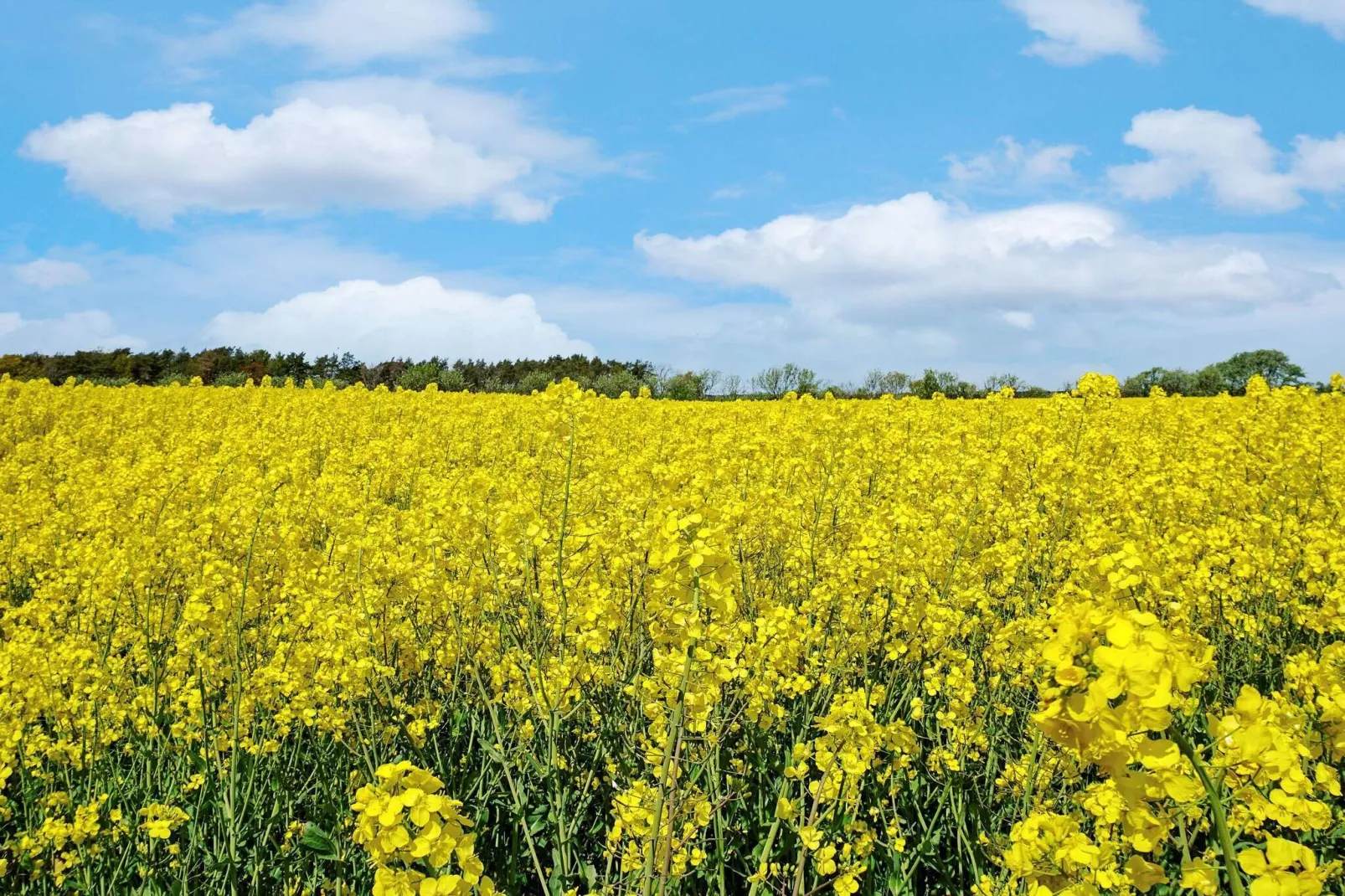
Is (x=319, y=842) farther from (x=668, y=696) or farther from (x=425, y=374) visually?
(x=425, y=374)

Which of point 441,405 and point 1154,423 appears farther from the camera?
point 441,405

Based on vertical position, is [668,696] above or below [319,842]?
above

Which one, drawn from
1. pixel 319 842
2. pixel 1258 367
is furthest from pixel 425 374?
pixel 1258 367

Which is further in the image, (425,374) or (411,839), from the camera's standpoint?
(425,374)

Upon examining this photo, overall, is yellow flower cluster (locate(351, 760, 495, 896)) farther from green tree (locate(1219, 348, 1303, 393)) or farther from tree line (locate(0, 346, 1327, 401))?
green tree (locate(1219, 348, 1303, 393))

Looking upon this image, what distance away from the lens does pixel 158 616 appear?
15.8 ft

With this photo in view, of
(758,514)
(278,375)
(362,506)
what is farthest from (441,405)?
(278,375)

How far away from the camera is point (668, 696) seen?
236 cm

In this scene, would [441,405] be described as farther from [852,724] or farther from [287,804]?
[852,724]

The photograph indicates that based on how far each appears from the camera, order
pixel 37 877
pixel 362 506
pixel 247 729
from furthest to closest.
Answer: pixel 362 506 → pixel 247 729 → pixel 37 877

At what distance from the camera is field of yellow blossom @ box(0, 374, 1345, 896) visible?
173 centimetres

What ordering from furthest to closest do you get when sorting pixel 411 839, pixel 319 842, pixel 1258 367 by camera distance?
1. pixel 1258 367
2. pixel 319 842
3. pixel 411 839

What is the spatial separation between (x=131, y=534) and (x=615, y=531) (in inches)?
124

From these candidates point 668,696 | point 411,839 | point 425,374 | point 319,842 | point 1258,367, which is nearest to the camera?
point 411,839
